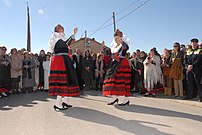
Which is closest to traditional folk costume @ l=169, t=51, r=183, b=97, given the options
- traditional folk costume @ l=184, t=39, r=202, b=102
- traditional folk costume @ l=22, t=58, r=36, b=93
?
traditional folk costume @ l=184, t=39, r=202, b=102

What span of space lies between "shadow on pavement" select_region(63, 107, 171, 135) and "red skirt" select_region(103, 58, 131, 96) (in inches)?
31.0

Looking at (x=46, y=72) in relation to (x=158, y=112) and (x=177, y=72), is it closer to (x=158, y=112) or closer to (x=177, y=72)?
(x=177, y=72)

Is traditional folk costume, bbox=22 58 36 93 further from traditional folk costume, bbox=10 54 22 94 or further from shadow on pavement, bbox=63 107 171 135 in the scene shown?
shadow on pavement, bbox=63 107 171 135

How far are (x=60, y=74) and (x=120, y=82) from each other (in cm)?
150

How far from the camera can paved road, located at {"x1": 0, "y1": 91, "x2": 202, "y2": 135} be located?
3.95 m

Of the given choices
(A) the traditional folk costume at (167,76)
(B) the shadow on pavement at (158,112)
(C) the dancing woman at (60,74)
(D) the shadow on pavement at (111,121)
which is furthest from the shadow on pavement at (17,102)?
(A) the traditional folk costume at (167,76)

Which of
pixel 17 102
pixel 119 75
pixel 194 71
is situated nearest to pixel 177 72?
pixel 194 71

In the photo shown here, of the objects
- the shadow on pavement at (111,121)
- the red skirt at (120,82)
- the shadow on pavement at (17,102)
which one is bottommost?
the shadow on pavement at (111,121)

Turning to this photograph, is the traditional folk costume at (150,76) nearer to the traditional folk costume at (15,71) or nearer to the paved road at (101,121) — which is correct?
the paved road at (101,121)

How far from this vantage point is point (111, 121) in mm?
4609

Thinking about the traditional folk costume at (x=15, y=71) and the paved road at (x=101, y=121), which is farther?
the traditional folk costume at (x=15, y=71)

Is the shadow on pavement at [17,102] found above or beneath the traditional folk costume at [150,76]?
beneath

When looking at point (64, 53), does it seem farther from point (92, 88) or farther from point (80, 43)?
point (80, 43)

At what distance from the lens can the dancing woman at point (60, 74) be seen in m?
5.70
